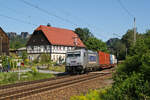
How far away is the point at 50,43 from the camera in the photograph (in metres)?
56.7

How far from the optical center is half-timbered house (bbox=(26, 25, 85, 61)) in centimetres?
5776

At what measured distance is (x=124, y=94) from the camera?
589 centimetres

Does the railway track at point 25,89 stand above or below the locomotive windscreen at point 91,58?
below

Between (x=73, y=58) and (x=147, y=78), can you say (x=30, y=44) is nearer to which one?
(x=73, y=58)

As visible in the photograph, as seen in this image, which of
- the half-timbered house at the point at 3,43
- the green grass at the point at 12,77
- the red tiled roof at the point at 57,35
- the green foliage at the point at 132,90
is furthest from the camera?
the red tiled roof at the point at 57,35

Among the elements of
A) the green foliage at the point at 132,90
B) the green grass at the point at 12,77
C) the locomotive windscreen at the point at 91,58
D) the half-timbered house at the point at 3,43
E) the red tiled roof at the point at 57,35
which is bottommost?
the green grass at the point at 12,77

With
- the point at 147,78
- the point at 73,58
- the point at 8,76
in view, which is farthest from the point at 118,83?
the point at 73,58

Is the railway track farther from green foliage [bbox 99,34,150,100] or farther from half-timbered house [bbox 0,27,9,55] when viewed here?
half-timbered house [bbox 0,27,9,55]

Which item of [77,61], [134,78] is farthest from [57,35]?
[134,78]

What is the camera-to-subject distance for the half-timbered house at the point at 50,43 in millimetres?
57763

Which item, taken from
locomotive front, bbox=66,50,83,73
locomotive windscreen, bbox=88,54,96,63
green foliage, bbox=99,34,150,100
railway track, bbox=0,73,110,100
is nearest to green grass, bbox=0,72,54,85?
railway track, bbox=0,73,110,100

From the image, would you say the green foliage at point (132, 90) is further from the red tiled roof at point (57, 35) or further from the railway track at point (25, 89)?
the red tiled roof at point (57, 35)

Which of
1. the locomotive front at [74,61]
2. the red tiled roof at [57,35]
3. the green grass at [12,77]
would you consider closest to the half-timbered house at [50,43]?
the red tiled roof at [57,35]

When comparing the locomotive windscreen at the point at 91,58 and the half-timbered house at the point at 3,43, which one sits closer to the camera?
the locomotive windscreen at the point at 91,58
